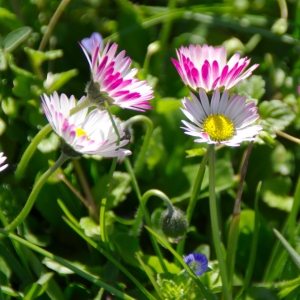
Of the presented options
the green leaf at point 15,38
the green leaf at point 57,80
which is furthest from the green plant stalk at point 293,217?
the green leaf at point 15,38

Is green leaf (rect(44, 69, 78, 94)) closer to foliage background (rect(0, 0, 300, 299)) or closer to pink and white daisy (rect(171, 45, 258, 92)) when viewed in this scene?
foliage background (rect(0, 0, 300, 299))

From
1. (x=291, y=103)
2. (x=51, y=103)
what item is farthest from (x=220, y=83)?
(x=291, y=103)

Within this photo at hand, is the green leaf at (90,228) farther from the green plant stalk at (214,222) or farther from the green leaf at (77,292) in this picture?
the green plant stalk at (214,222)

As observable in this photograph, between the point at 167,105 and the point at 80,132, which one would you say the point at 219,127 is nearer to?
the point at 80,132

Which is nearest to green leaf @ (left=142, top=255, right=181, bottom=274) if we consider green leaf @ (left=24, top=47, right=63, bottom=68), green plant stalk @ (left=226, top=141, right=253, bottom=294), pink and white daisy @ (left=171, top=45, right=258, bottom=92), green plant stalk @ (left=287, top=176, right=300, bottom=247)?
green plant stalk @ (left=226, top=141, right=253, bottom=294)

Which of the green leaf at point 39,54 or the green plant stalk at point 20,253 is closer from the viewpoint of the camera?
the green plant stalk at point 20,253

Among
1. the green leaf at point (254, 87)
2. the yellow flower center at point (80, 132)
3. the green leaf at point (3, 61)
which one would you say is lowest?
the green leaf at point (254, 87)

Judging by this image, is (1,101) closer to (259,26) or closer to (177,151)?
(177,151)
